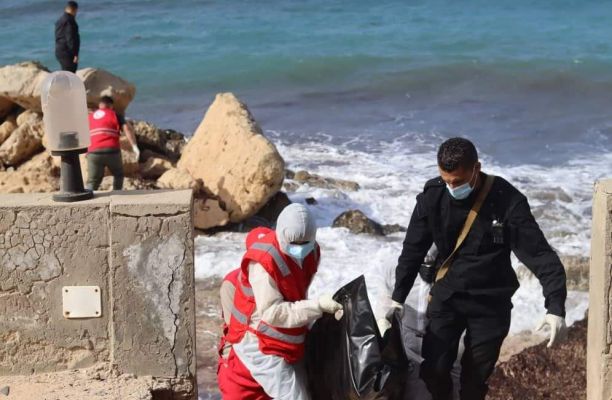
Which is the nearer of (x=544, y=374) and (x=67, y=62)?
(x=544, y=374)

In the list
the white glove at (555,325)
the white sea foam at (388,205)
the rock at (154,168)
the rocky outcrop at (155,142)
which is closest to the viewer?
the white glove at (555,325)

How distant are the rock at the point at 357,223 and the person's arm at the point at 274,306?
7559mm

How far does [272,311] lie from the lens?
407 centimetres

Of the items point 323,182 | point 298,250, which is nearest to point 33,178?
point 323,182

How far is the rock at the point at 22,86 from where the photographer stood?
12.8 meters

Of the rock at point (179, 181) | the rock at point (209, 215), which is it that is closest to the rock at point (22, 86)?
the rock at point (179, 181)

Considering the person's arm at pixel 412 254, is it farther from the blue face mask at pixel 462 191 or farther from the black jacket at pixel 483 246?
the blue face mask at pixel 462 191

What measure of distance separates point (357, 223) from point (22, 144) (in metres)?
4.64

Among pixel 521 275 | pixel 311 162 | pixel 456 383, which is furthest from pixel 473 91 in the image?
pixel 456 383

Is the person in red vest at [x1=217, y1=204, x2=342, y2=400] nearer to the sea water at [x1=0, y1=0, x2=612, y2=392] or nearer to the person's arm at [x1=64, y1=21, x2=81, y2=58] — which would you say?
the sea water at [x1=0, y1=0, x2=612, y2=392]

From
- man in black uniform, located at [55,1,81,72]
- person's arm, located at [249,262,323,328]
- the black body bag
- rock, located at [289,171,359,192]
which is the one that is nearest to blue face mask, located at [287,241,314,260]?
person's arm, located at [249,262,323,328]

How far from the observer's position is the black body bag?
4219mm

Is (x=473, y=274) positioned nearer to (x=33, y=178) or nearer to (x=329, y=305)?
(x=329, y=305)

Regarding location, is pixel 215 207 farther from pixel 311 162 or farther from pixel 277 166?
pixel 311 162
